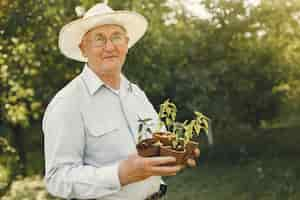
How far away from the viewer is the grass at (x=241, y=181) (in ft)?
26.4

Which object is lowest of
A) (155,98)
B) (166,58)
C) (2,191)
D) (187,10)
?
(2,191)

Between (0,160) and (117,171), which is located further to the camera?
(0,160)

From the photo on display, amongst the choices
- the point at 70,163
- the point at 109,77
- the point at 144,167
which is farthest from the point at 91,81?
the point at 144,167

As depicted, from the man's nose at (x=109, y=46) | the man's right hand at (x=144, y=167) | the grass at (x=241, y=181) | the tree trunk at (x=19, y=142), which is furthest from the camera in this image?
the tree trunk at (x=19, y=142)

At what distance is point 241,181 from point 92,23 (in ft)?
22.3

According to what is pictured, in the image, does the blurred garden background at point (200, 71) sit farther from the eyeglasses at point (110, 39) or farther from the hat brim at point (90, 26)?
the eyeglasses at point (110, 39)

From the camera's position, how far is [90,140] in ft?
7.56

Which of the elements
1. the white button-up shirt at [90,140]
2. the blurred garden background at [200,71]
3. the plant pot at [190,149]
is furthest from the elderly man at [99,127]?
the blurred garden background at [200,71]

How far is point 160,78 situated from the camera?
9773 mm

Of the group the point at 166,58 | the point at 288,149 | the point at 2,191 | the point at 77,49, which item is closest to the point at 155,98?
the point at 166,58

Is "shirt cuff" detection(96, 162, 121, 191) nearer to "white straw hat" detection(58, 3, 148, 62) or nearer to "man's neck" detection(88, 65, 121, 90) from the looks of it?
"man's neck" detection(88, 65, 121, 90)

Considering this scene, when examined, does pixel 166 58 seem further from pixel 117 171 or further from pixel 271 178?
pixel 117 171

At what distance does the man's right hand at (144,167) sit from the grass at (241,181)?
5909 millimetres

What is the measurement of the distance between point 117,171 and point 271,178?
22.9 ft
